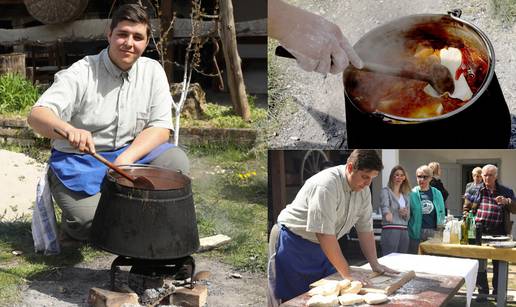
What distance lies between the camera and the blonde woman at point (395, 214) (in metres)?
2.84

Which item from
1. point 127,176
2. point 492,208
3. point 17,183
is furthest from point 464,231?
point 17,183

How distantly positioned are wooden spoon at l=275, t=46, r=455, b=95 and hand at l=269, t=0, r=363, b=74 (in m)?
0.07

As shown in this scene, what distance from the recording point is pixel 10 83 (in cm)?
350

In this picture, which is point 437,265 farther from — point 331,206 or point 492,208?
point 331,206

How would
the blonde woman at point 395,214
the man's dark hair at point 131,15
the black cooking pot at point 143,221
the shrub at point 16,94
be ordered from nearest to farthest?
1. the blonde woman at point 395,214
2. the black cooking pot at point 143,221
3. the man's dark hair at point 131,15
4. the shrub at point 16,94

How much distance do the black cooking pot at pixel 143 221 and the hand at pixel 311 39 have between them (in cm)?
78

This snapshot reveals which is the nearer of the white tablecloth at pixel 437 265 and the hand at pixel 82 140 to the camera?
the white tablecloth at pixel 437 265

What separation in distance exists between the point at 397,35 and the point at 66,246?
71.2 inches

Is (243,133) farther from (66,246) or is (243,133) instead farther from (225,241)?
(66,246)

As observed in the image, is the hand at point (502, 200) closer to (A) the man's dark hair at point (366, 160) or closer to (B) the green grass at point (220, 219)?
(A) the man's dark hair at point (366, 160)

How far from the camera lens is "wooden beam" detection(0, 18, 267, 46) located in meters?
3.30

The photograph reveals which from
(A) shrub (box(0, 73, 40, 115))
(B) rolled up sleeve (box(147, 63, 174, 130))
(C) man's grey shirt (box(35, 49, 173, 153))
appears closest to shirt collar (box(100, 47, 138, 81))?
(C) man's grey shirt (box(35, 49, 173, 153))

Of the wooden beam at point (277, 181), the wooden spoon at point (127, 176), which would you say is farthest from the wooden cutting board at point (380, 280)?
the wooden spoon at point (127, 176)

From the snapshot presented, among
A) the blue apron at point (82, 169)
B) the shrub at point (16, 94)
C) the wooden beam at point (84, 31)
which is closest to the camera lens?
the blue apron at point (82, 169)
